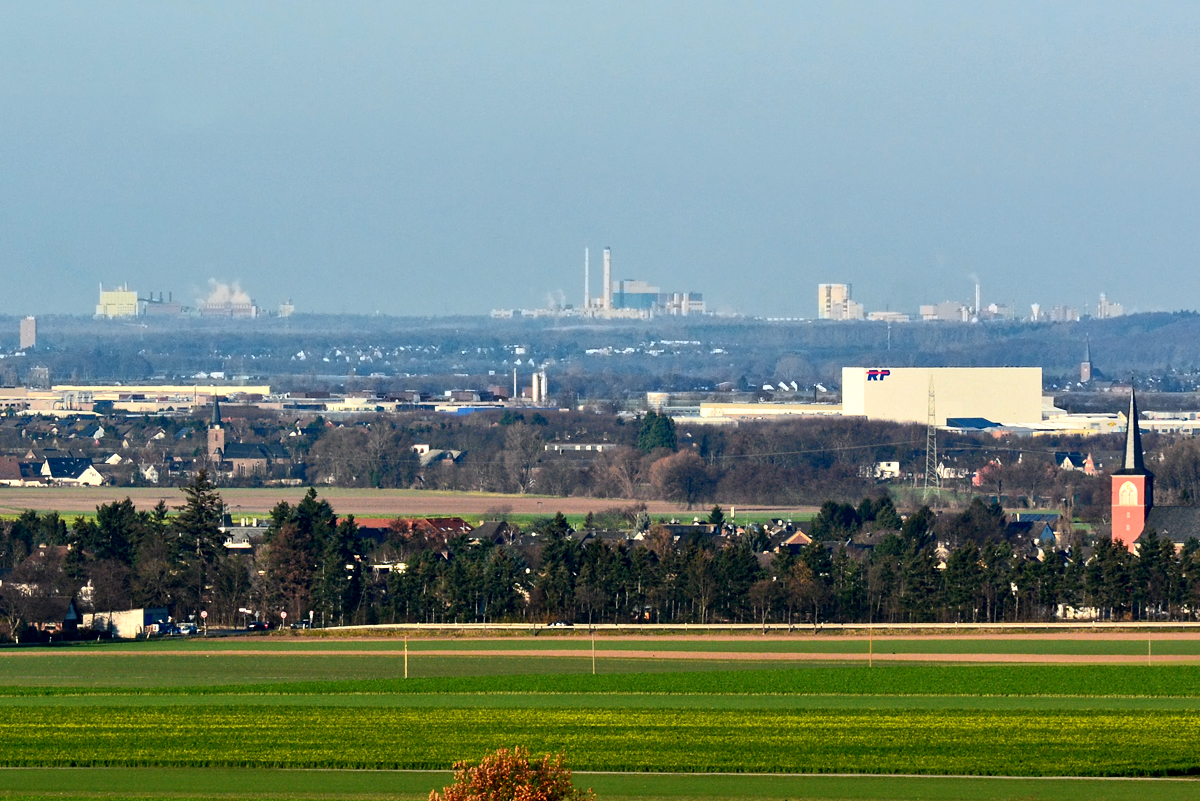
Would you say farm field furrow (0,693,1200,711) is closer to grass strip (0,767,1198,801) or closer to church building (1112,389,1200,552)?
grass strip (0,767,1198,801)

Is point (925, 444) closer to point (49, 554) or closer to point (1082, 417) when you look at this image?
point (1082, 417)

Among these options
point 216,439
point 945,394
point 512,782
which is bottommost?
point 512,782

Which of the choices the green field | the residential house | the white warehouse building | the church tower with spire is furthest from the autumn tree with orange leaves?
the white warehouse building

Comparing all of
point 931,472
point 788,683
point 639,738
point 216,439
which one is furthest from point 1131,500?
point 216,439

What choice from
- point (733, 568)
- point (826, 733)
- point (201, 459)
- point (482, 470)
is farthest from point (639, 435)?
point (826, 733)

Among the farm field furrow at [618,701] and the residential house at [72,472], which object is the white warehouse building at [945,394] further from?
the farm field furrow at [618,701]

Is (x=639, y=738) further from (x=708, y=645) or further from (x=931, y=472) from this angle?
(x=931, y=472)

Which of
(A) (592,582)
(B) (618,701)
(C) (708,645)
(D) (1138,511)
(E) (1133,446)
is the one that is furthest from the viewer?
(E) (1133,446)

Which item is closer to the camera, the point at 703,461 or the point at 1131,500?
the point at 1131,500
